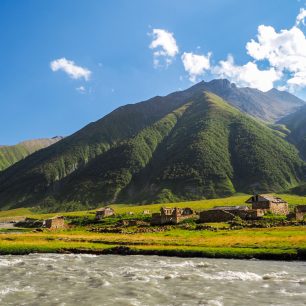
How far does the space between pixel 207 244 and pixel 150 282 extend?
22335mm

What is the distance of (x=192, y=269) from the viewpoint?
43.7 m

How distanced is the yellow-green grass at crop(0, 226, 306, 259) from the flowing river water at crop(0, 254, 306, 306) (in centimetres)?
357

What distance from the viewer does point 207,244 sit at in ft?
191

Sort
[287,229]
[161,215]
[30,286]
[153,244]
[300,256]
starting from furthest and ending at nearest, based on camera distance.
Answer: [161,215] → [287,229] → [153,244] → [300,256] → [30,286]

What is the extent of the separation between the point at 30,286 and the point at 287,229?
2034 inches

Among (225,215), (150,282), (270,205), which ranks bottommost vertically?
(150,282)

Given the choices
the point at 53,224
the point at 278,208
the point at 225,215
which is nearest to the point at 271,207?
the point at 278,208

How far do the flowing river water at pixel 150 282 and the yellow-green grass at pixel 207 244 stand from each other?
3.57m

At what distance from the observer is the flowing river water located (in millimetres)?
31016

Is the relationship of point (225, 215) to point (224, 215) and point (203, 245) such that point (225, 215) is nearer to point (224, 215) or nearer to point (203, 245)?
point (224, 215)

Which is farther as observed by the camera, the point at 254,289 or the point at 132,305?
the point at 254,289

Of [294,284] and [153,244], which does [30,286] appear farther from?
[153,244]

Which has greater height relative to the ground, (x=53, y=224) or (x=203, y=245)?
(x=53, y=224)

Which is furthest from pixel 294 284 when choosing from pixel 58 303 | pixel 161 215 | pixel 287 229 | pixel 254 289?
pixel 161 215
